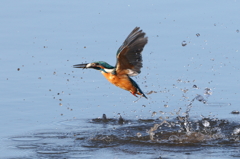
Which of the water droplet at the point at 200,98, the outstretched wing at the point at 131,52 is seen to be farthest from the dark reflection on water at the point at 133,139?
the outstretched wing at the point at 131,52

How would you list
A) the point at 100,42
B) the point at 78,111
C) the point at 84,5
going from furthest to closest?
1. the point at 84,5
2. the point at 100,42
3. the point at 78,111

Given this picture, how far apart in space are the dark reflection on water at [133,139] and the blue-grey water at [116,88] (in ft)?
0.03

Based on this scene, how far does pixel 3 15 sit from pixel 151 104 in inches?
168

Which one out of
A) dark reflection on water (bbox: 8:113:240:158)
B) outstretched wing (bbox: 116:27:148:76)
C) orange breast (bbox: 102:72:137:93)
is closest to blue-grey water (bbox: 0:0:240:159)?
dark reflection on water (bbox: 8:113:240:158)

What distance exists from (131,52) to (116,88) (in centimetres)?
197

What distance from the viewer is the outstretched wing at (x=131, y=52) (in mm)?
6730

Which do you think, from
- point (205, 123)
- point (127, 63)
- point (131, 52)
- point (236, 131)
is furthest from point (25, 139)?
point (236, 131)

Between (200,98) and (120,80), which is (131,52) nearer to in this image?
(120,80)

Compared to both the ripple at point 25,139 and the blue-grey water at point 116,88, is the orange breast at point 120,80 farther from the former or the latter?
the ripple at point 25,139

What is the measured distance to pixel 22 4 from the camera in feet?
40.7

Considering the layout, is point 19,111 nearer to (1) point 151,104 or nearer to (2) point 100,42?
(1) point 151,104

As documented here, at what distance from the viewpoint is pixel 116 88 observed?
8.72 meters

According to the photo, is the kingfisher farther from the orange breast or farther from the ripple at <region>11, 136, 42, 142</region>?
the ripple at <region>11, 136, 42, 142</region>

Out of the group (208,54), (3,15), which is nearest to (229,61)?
(208,54)
